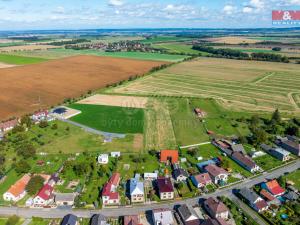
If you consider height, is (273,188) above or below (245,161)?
below

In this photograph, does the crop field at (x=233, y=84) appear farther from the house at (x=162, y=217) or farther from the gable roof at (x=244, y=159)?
the house at (x=162, y=217)

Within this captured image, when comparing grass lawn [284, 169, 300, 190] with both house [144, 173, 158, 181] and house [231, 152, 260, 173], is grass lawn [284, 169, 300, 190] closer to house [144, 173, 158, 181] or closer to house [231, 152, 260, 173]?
house [231, 152, 260, 173]

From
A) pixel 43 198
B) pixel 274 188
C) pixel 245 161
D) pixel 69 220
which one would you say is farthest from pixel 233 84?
pixel 69 220

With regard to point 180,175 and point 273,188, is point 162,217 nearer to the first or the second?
point 180,175

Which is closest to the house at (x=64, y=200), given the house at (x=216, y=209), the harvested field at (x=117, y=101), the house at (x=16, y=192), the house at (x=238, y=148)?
the house at (x=16, y=192)

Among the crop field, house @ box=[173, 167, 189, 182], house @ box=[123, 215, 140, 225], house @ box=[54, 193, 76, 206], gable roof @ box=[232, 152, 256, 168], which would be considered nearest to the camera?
house @ box=[123, 215, 140, 225]

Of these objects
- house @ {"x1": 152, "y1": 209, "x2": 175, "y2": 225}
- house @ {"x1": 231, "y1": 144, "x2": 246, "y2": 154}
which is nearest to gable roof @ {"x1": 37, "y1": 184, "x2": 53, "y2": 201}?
house @ {"x1": 152, "y1": 209, "x2": 175, "y2": 225}
